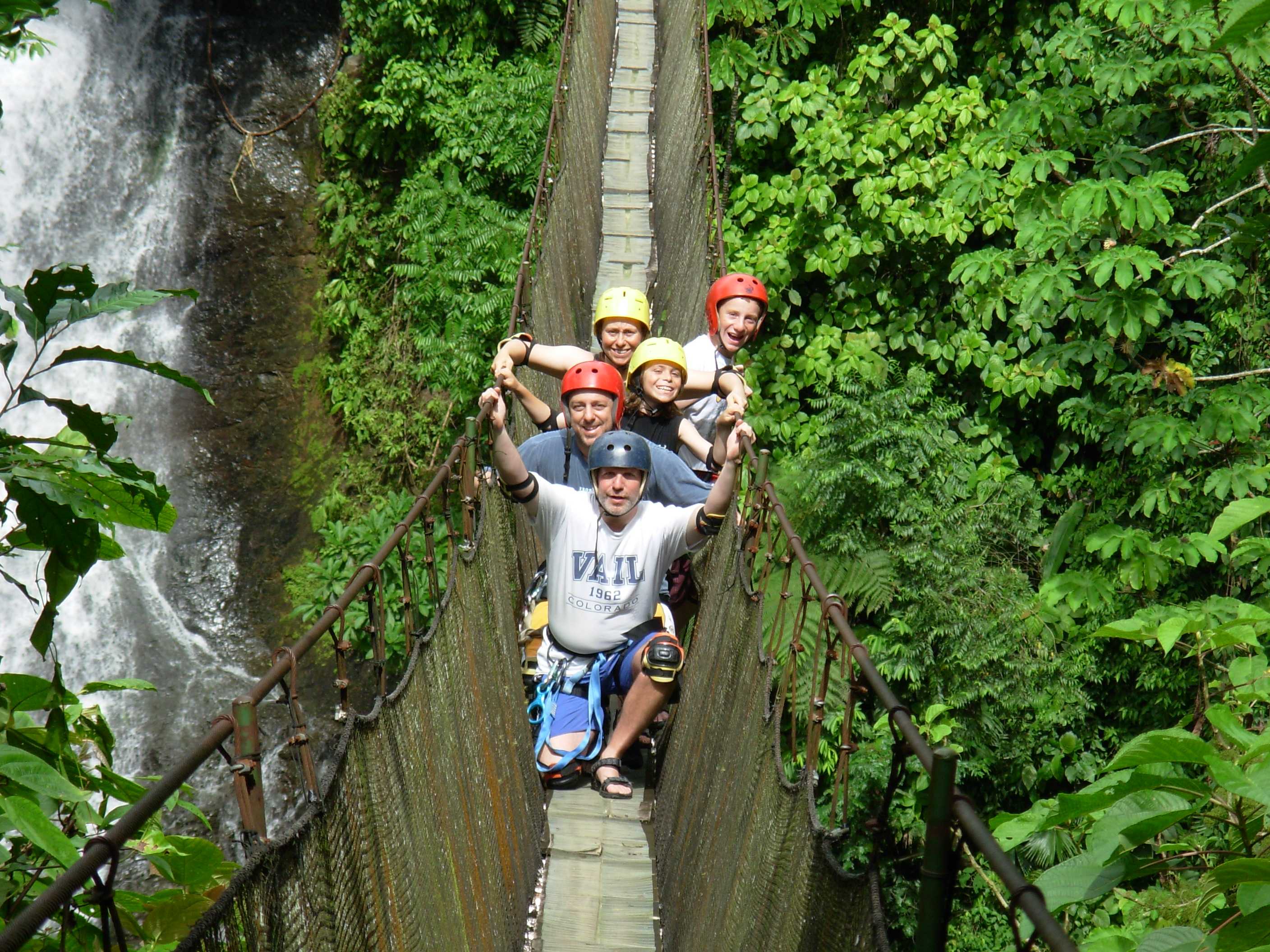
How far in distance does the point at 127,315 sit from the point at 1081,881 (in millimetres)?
9280

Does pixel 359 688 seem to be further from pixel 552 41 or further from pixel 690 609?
pixel 552 41

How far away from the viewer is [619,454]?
330 centimetres

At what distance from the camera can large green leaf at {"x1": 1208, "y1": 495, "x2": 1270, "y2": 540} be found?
1.68 m

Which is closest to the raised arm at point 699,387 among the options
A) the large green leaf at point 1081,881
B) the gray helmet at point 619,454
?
the gray helmet at point 619,454

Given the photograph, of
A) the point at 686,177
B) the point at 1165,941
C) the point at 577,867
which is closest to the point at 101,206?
the point at 686,177

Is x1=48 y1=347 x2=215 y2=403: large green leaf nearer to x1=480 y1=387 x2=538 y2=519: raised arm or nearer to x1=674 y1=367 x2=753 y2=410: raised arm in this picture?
x1=480 y1=387 x2=538 y2=519: raised arm

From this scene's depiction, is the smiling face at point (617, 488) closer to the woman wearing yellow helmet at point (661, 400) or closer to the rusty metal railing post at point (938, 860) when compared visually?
the woman wearing yellow helmet at point (661, 400)

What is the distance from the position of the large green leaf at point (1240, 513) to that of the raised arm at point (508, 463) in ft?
6.25

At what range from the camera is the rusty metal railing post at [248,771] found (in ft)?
4.07

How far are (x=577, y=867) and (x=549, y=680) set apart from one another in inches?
21.8

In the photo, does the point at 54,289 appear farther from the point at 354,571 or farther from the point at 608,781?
the point at 354,571

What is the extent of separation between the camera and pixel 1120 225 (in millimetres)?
5418

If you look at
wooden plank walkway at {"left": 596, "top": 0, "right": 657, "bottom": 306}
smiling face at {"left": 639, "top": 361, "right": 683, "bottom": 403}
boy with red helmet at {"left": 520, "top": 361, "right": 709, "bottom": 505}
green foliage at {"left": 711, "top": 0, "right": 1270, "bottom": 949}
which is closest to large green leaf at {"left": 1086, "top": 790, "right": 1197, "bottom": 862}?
green foliage at {"left": 711, "top": 0, "right": 1270, "bottom": 949}

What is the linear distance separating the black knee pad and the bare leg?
0.02 meters
